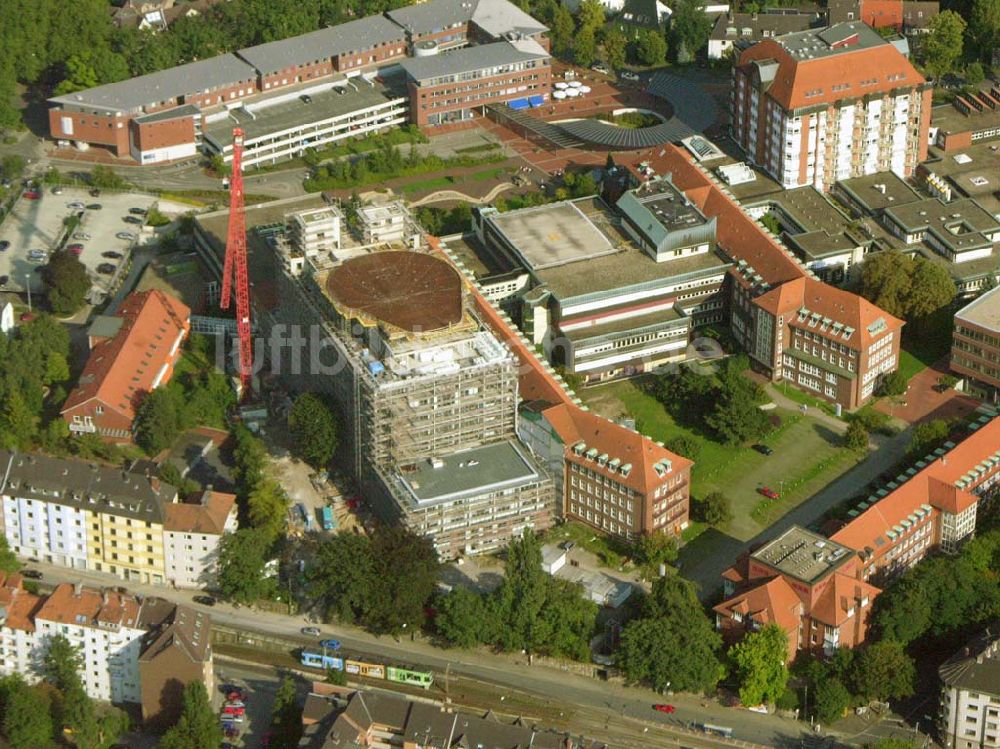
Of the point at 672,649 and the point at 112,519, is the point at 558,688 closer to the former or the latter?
the point at 672,649

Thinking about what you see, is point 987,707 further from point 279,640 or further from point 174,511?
point 174,511

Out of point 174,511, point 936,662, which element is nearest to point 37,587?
point 174,511

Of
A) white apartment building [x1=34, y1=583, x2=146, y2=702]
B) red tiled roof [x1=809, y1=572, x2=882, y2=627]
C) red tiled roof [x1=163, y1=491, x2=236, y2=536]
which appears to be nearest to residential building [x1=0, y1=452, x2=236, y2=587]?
red tiled roof [x1=163, y1=491, x2=236, y2=536]

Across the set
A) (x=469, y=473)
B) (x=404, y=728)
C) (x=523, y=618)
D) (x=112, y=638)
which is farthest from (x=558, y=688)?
(x=112, y=638)

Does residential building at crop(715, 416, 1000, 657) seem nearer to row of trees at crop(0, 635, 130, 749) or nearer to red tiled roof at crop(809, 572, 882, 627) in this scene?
red tiled roof at crop(809, 572, 882, 627)

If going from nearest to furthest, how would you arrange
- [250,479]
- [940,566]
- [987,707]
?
[987,707] < [940,566] < [250,479]

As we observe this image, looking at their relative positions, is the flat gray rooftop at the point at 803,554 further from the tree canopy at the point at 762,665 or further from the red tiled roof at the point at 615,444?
the red tiled roof at the point at 615,444
